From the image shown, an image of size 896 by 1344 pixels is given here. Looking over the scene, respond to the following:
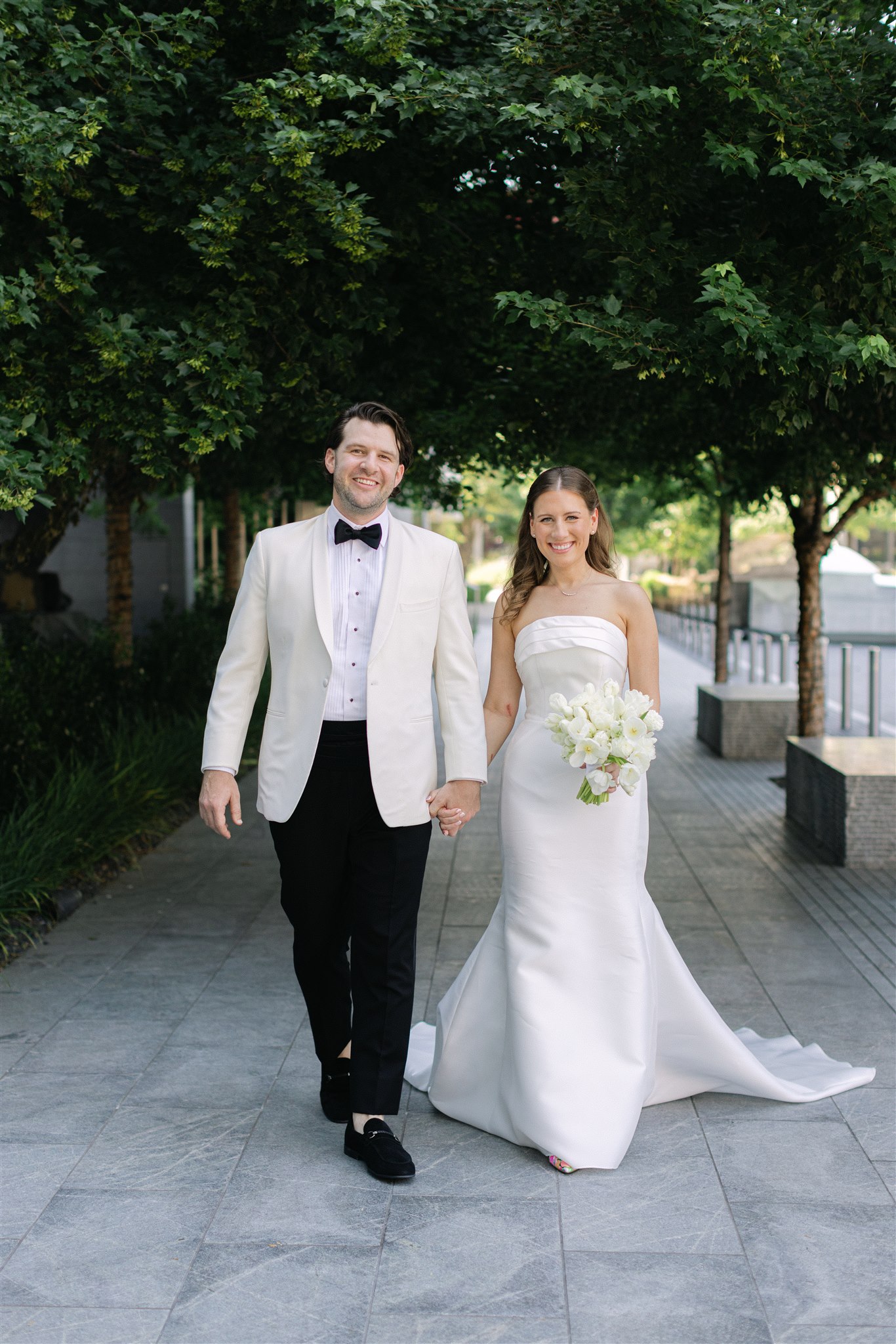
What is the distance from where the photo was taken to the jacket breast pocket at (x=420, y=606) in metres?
3.78

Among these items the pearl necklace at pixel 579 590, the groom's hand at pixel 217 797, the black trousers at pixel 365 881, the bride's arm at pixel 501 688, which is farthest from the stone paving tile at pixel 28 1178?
the pearl necklace at pixel 579 590

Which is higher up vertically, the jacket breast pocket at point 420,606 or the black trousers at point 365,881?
the jacket breast pocket at point 420,606

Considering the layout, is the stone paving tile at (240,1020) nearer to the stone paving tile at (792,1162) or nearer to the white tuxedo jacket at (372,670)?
the white tuxedo jacket at (372,670)

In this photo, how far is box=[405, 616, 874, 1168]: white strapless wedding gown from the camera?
3.88m

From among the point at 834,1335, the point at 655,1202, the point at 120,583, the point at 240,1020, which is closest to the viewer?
the point at 834,1335

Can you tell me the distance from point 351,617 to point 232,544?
40.4ft

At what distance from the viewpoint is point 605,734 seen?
12.3 ft

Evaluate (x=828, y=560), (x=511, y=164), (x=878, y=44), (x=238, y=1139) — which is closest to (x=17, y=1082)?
(x=238, y=1139)

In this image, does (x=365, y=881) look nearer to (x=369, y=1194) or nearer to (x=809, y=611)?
(x=369, y=1194)

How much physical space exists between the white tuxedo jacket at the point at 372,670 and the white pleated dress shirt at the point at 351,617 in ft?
0.14

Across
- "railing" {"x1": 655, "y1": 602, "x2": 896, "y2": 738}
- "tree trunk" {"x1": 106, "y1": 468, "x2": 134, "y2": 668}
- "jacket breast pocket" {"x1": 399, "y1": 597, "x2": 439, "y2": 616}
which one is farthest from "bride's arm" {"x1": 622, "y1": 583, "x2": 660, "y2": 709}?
"tree trunk" {"x1": 106, "y1": 468, "x2": 134, "y2": 668}

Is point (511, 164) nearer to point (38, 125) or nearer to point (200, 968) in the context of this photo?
point (38, 125)

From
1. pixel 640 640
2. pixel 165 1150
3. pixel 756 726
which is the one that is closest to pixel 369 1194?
pixel 165 1150

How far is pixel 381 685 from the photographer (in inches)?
147
